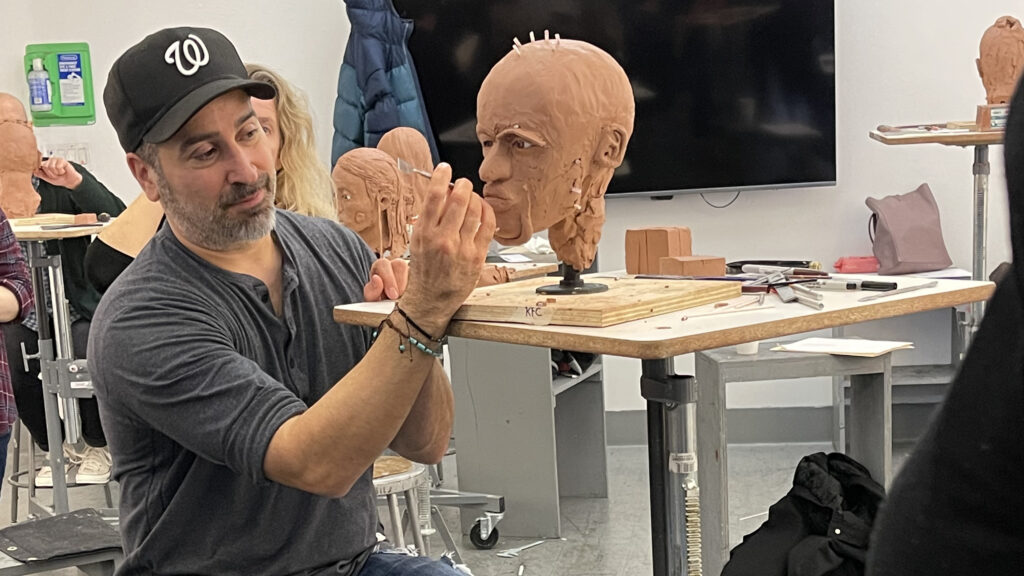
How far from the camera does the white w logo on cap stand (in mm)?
1730

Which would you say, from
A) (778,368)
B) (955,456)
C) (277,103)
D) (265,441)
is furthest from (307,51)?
(955,456)

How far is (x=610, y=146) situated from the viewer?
74.7 inches

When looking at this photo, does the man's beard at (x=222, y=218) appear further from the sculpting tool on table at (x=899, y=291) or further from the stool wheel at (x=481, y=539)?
the stool wheel at (x=481, y=539)

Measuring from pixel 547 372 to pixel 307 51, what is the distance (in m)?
2.55

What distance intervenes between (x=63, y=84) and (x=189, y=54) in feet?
→ 15.5

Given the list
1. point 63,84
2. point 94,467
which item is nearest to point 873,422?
point 94,467

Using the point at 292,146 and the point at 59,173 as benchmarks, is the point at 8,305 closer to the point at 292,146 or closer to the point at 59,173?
the point at 292,146

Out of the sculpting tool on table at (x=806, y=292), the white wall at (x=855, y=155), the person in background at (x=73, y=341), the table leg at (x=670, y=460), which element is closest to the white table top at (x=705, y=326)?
the sculpting tool on table at (x=806, y=292)

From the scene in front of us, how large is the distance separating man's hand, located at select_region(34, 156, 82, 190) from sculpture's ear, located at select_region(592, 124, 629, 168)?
3305 millimetres

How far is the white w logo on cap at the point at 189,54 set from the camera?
1730 mm

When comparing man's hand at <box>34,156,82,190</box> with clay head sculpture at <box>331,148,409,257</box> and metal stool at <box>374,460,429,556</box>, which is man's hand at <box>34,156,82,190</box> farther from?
metal stool at <box>374,460,429,556</box>


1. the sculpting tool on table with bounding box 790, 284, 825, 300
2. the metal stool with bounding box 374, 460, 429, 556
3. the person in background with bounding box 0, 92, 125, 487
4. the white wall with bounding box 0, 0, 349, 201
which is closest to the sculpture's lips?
the sculpting tool on table with bounding box 790, 284, 825, 300

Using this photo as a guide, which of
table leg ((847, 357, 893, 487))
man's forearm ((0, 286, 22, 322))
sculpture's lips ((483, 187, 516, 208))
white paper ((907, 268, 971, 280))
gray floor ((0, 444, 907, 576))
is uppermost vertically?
sculpture's lips ((483, 187, 516, 208))

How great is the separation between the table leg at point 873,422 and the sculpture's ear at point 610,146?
1104 millimetres
